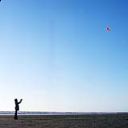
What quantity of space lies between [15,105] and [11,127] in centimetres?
1650

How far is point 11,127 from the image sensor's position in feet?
78.0

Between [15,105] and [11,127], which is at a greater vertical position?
[15,105]

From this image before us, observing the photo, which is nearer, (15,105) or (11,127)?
(11,127)

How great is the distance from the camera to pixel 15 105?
40.2 meters

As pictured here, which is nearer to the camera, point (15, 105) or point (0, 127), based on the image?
point (0, 127)

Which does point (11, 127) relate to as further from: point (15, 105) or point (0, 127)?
point (15, 105)

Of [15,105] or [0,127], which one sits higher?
[15,105]

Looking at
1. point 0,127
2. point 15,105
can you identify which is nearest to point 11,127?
point 0,127

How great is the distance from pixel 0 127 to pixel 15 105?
16.4 metres

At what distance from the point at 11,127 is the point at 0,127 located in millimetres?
750

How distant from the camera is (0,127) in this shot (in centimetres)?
2381
